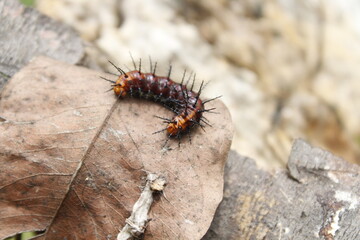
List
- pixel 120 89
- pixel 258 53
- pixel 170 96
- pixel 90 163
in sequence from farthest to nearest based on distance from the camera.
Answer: pixel 258 53
pixel 170 96
pixel 120 89
pixel 90 163

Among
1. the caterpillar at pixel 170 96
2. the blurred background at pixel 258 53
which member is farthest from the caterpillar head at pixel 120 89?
the blurred background at pixel 258 53

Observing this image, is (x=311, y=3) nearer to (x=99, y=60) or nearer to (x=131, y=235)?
(x=99, y=60)

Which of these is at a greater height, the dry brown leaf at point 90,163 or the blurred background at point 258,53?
the blurred background at point 258,53

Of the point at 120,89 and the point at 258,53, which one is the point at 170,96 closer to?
the point at 120,89

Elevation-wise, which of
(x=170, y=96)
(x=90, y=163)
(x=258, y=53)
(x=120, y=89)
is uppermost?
(x=258, y=53)

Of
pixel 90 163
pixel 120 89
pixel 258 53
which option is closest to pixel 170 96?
pixel 120 89

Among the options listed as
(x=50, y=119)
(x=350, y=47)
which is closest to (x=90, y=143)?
(x=50, y=119)

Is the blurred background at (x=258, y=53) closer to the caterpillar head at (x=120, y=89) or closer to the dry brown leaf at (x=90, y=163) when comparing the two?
the caterpillar head at (x=120, y=89)
